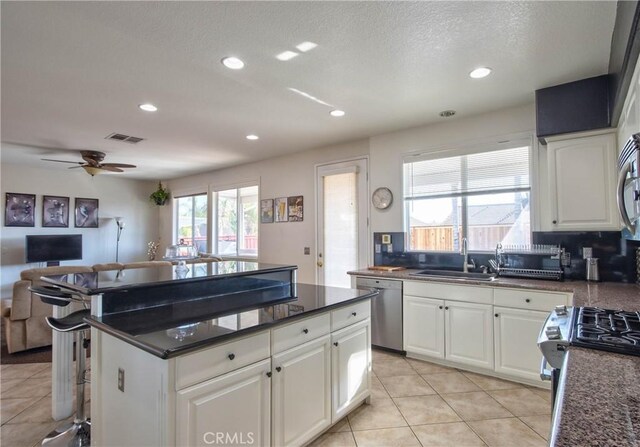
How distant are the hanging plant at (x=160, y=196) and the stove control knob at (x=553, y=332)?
7631 millimetres

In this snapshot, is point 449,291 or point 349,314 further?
point 449,291

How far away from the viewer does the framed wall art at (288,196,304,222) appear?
5133 mm

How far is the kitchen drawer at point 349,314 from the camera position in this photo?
2.17m

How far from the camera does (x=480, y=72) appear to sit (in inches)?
103

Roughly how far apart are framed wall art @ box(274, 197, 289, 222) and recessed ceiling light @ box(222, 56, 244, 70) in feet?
9.66

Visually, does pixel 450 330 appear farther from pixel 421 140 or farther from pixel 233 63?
pixel 233 63

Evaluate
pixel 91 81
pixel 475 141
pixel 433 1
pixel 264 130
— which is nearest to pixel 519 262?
pixel 475 141

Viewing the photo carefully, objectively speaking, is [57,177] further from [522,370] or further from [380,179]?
[522,370]

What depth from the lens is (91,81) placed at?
272 centimetres

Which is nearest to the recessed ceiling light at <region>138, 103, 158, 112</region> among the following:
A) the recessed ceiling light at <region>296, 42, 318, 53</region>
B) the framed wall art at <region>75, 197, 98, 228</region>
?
the recessed ceiling light at <region>296, 42, 318, 53</region>

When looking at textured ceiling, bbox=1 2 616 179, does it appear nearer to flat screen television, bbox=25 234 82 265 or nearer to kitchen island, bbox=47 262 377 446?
kitchen island, bbox=47 262 377 446

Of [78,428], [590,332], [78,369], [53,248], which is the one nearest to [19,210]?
[53,248]

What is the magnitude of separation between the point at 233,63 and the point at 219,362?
2039 millimetres

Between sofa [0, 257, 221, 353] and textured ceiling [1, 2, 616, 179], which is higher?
textured ceiling [1, 2, 616, 179]
